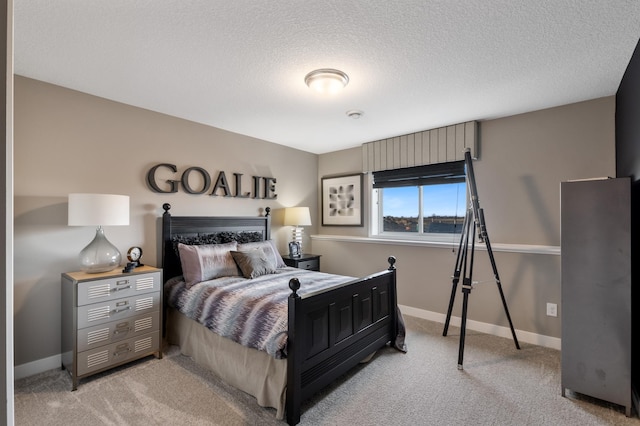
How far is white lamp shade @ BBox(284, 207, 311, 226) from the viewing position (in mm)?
4277

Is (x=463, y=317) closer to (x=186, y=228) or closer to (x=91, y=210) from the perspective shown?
(x=186, y=228)

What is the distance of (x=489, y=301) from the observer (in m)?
3.30

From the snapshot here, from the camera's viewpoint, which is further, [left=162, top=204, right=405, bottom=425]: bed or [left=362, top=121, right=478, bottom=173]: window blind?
[left=362, top=121, right=478, bottom=173]: window blind

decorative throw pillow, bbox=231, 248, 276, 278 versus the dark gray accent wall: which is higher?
the dark gray accent wall

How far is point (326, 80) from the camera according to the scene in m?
2.32

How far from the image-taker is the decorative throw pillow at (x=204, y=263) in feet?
9.55

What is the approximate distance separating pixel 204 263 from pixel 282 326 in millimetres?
1348

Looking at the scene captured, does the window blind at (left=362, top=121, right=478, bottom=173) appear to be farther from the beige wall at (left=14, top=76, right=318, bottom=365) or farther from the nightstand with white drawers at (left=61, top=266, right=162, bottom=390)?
the nightstand with white drawers at (left=61, top=266, right=162, bottom=390)

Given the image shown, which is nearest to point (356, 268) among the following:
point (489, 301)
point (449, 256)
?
point (449, 256)

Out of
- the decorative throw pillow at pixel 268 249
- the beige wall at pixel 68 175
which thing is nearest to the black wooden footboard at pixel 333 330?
the decorative throw pillow at pixel 268 249

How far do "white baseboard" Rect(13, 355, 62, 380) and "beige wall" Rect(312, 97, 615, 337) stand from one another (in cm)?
377

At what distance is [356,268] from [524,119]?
9.02 feet

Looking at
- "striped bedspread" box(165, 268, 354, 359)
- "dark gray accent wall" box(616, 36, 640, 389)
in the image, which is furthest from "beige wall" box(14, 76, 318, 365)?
"dark gray accent wall" box(616, 36, 640, 389)

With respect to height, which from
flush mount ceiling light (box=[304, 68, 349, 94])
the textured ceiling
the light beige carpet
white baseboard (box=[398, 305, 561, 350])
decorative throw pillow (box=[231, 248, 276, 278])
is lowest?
the light beige carpet
